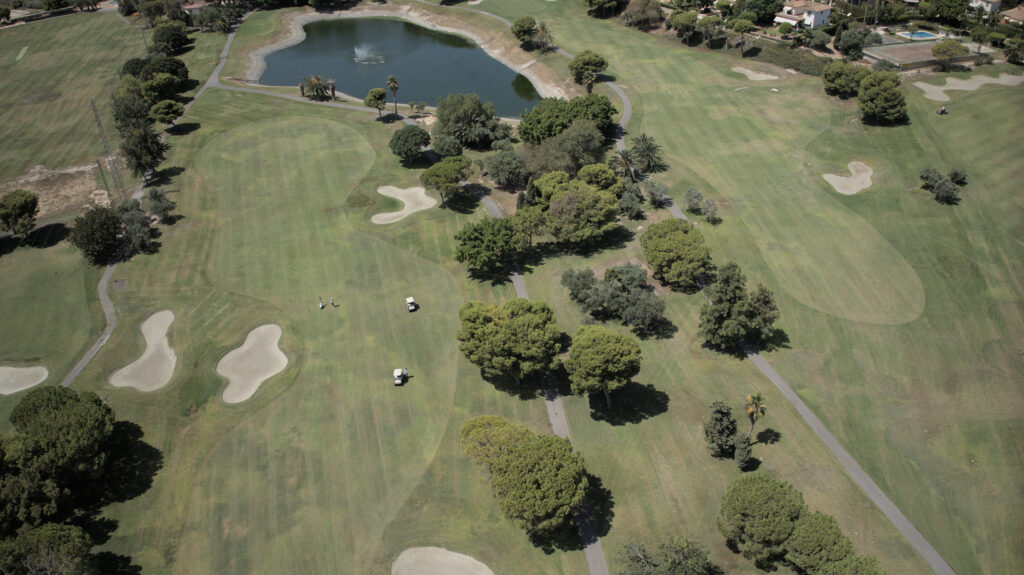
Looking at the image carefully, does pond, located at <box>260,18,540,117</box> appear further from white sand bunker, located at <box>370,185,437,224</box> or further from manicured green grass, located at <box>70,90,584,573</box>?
manicured green grass, located at <box>70,90,584,573</box>

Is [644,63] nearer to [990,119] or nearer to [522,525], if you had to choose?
[990,119]

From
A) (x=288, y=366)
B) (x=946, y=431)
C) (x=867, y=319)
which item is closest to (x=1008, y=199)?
(x=867, y=319)

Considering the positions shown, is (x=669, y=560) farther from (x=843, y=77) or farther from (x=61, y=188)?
(x=61, y=188)

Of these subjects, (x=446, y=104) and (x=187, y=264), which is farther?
(x=446, y=104)

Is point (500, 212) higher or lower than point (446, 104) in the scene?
lower

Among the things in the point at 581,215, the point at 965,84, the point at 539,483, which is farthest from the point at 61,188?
the point at 965,84

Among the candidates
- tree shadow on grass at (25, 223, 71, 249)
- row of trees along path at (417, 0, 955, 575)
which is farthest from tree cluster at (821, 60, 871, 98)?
tree shadow on grass at (25, 223, 71, 249)
